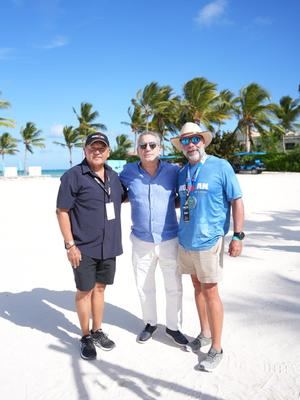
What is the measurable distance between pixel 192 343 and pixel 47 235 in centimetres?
553

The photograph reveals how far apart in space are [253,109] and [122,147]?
18.7 meters

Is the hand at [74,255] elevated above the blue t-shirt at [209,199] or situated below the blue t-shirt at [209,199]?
below

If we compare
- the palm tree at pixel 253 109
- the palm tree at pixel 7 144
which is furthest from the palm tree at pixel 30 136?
the palm tree at pixel 253 109

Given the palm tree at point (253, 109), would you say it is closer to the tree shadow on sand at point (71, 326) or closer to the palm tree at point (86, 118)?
the palm tree at point (86, 118)

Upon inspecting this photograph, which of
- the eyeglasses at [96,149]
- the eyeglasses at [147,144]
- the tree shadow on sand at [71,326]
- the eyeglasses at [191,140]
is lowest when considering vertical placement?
the tree shadow on sand at [71,326]

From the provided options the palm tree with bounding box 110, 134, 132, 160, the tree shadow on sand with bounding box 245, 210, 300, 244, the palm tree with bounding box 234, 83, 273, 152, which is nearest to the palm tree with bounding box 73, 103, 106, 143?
the palm tree with bounding box 110, 134, 132, 160

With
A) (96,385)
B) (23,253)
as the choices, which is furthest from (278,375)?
(23,253)

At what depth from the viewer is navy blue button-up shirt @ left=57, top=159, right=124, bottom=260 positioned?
2.92 m

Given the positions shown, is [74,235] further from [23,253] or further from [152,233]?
[23,253]

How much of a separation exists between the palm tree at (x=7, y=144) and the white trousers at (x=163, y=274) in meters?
57.0

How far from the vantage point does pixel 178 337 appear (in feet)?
10.5

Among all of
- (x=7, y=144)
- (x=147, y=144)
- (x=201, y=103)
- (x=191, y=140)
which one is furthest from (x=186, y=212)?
(x=7, y=144)

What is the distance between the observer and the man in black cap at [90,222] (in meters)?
2.94

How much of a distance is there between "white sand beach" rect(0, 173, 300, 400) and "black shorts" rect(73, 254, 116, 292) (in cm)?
61
